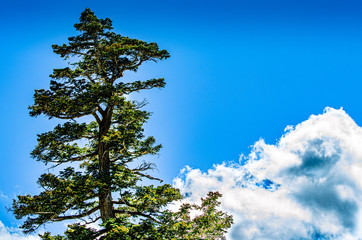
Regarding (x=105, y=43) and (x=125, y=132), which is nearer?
(x=125, y=132)

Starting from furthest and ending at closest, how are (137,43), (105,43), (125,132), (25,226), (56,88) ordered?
(105,43) < (137,43) < (56,88) < (125,132) < (25,226)

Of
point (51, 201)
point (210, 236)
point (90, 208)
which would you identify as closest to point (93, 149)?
point (90, 208)

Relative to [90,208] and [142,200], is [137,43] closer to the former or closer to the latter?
[142,200]

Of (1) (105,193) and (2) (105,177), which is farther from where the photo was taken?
(1) (105,193)

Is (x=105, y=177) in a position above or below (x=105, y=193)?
above

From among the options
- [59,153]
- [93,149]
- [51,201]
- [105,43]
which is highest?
[105,43]

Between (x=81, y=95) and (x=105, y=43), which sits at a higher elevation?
(x=105, y=43)

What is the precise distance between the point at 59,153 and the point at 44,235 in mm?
3902

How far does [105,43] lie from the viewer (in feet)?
42.6

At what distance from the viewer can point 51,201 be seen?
8.21m

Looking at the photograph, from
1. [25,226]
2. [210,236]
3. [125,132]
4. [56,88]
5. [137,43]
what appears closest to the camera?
[25,226]

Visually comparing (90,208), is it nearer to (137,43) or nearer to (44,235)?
(44,235)

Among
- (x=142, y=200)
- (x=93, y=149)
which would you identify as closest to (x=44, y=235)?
(x=142, y=200)

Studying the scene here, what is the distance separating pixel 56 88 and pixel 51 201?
550 centimetres
